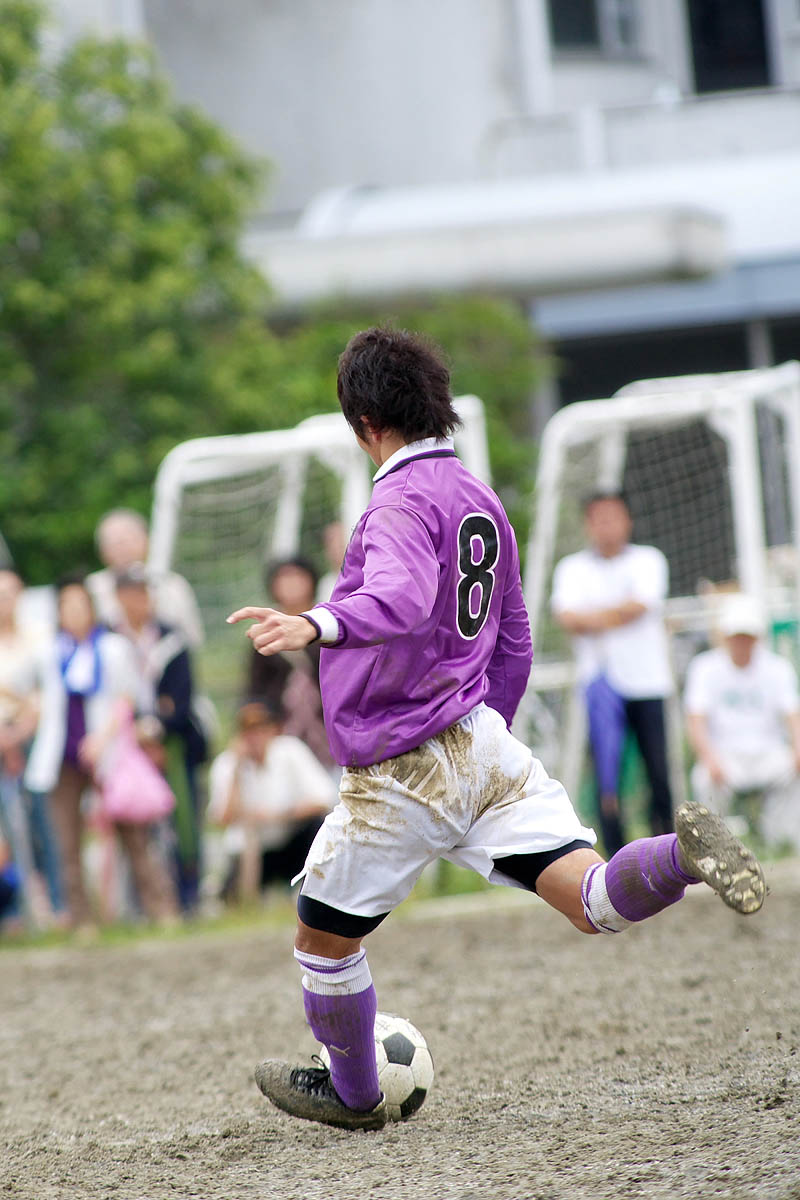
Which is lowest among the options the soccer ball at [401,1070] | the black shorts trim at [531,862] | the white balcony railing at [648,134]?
the soccer ball at [401,1070]

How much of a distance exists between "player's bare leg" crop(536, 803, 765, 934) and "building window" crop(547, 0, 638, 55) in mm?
22624

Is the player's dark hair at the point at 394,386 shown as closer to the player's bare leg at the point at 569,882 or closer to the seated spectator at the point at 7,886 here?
the player's bare leg at the point at 569,882

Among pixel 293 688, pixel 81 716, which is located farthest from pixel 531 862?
pixel 81 716

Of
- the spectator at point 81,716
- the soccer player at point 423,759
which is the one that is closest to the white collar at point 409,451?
the soccer player at point 423,759

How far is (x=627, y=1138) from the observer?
3.89 m

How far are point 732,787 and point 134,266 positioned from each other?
8968 millimetres

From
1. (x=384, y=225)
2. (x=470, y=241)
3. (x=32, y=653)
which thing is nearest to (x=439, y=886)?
(x=32, y=653)

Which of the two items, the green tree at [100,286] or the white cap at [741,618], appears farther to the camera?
the green tree at [100,286]

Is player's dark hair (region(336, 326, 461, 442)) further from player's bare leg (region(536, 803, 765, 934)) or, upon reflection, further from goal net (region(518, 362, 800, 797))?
goal net (region(518, 362, 800, 797))

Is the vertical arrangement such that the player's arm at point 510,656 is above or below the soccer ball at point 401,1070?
above

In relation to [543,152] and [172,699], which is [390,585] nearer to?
[172,699]

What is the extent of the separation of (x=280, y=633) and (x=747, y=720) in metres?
5.83

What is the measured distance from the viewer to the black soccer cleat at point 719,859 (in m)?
3.59

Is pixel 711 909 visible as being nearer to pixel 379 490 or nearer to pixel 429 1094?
pixel 429 1094
